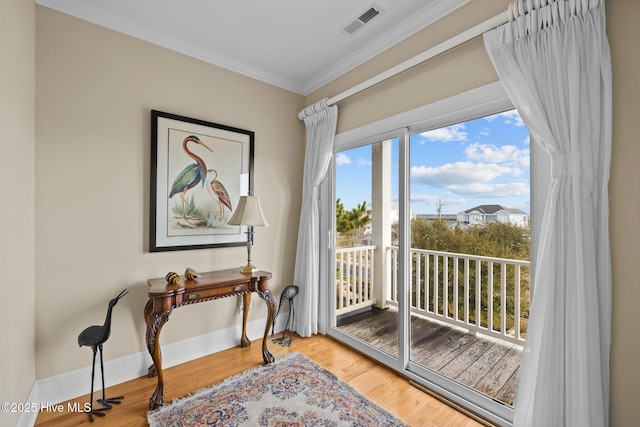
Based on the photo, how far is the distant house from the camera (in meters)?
1.81

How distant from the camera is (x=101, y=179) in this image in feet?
7.09

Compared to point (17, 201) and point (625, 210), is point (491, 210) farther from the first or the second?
point (17, 201)

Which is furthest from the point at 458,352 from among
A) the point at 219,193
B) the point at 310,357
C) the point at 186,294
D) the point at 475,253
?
the point at 219,193

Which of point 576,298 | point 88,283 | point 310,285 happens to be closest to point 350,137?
point 310,285

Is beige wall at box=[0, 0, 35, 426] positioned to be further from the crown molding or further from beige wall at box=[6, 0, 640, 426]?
the crown molding

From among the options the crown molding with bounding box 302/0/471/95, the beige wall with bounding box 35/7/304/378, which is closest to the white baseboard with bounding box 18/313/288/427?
the beige wall with bounding box 35/7/304/378

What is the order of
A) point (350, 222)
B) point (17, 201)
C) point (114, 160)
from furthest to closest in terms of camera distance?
point (350, 222) → point (114, 160) → point (17, 201)

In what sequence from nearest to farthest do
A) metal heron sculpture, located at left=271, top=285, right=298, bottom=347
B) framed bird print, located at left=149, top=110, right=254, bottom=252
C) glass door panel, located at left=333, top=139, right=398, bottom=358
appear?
framed bird print, located at left=149, top=110, right=254, bottom=252 → glass door panel, located at left=333, top=139, right=398, bottom=358 → metal heron sculpture, located at left=271, top=285, right=298, bottom=347

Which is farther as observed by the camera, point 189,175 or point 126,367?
point 189,175

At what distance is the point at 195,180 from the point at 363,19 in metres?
1.87

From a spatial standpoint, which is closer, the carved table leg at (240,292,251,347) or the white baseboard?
the white baseboard

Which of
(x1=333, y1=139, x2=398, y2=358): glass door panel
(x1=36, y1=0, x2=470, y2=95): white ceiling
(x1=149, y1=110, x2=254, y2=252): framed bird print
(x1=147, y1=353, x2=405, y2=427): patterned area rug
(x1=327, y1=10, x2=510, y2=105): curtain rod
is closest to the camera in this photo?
(x1=327, y1=10, x2=510, y2=105): curtain rod

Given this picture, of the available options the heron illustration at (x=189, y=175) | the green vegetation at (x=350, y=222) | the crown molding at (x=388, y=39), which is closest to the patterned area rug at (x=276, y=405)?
the green vegetation at (x=350, y=222)

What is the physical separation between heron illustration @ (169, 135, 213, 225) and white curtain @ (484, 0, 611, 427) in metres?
2.42
